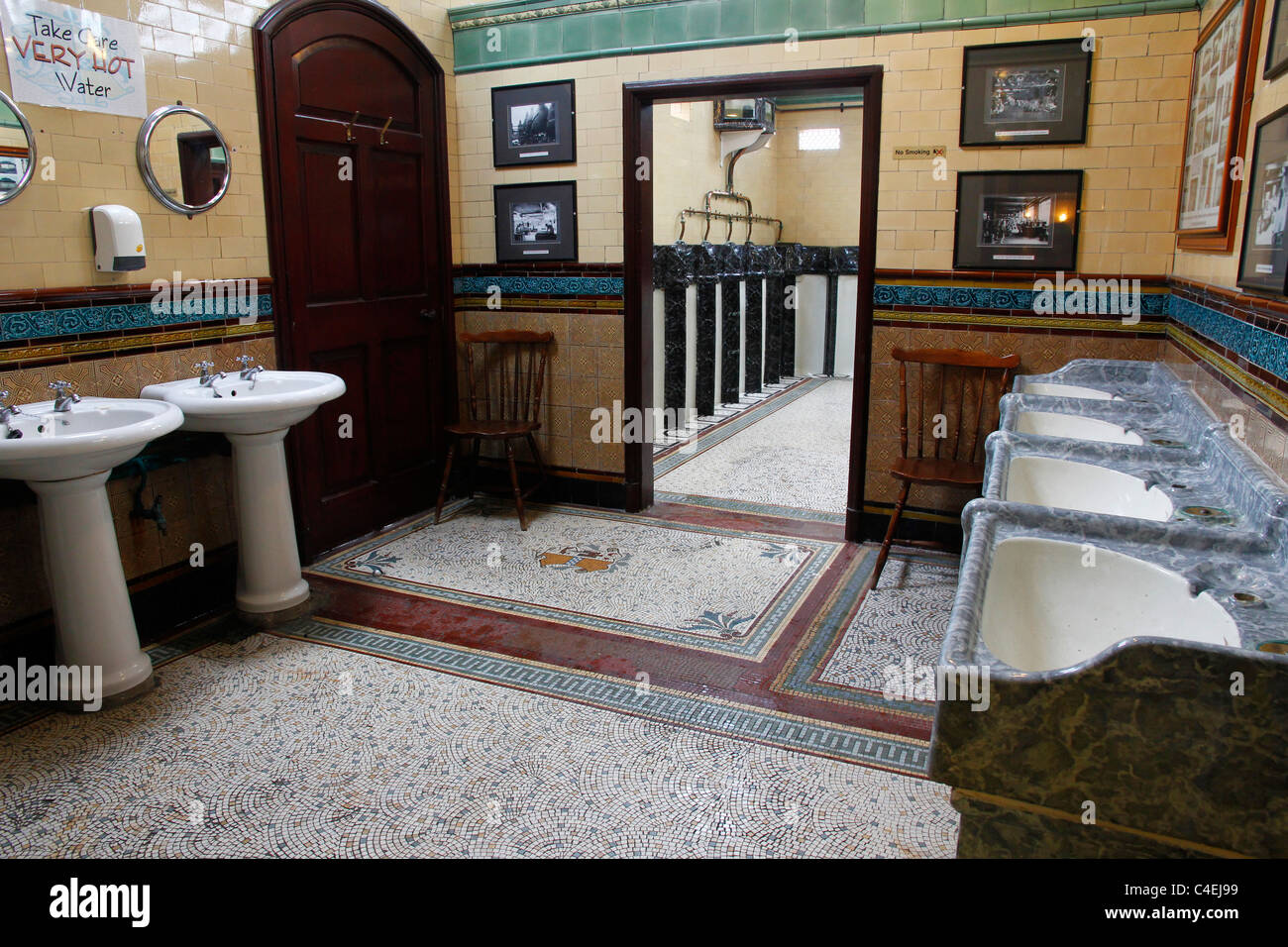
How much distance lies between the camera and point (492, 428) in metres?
4.67

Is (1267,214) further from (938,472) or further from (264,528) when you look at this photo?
(264,528)

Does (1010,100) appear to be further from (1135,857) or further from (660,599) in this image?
(1135,857)

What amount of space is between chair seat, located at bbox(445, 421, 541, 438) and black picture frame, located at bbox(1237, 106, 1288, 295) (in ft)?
10.5

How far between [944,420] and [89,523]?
3430mm

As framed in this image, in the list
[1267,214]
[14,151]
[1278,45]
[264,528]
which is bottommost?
[264,528]

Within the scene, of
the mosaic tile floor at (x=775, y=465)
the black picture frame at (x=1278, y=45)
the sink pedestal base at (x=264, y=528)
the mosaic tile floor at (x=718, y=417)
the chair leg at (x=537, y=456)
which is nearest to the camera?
the black picture frame at (x=1278, y=45)

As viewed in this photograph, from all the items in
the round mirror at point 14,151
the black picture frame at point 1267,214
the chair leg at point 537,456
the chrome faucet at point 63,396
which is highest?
the round mirror at point 14,151

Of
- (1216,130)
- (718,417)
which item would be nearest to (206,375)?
(1216,130)

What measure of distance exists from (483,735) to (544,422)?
8.38 ft

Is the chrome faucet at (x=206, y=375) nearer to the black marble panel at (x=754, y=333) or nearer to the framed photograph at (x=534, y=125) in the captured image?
the framed photograph at (x=534, y=125)

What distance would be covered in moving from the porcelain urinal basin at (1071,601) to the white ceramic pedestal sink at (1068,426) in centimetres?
125

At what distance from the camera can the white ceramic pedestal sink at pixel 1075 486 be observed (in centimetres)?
217

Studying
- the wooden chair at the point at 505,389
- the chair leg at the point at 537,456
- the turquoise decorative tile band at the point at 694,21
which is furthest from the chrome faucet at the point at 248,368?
the turquoise decorative tile band at the point at 694,21

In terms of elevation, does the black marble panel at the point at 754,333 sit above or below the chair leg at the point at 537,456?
above
